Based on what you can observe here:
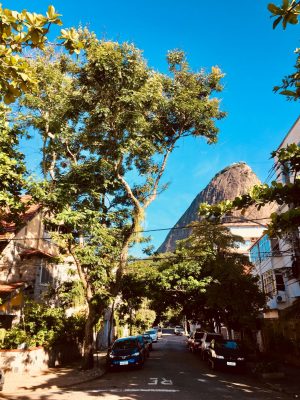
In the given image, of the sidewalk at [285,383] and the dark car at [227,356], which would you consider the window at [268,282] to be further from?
the sidewalk at [285,383]

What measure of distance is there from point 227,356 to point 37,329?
10.3 m

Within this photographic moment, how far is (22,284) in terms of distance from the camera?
18.1 meters

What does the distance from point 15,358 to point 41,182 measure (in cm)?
810

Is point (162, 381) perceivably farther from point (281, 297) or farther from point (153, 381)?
point (281, 297)

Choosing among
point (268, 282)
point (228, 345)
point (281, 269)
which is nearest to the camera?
point (228, 345)

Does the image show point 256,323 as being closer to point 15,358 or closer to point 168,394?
point 168,394

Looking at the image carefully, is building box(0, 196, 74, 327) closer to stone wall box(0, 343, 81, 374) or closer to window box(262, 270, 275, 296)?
stone wall box(0, 343, 81, 374)

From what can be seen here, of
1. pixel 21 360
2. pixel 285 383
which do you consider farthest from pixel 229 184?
pixel 21 360

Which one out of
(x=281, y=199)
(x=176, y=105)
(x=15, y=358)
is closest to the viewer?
(x=281, y=199)

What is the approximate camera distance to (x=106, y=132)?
56.4ft

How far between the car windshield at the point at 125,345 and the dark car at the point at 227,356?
4.48 meters

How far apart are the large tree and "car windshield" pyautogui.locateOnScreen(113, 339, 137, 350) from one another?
2.58m

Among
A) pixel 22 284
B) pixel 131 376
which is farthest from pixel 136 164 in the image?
pixel 131 376

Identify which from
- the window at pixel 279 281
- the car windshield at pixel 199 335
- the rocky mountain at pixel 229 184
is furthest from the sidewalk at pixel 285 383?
the rocky mountain at pixel 229 184
